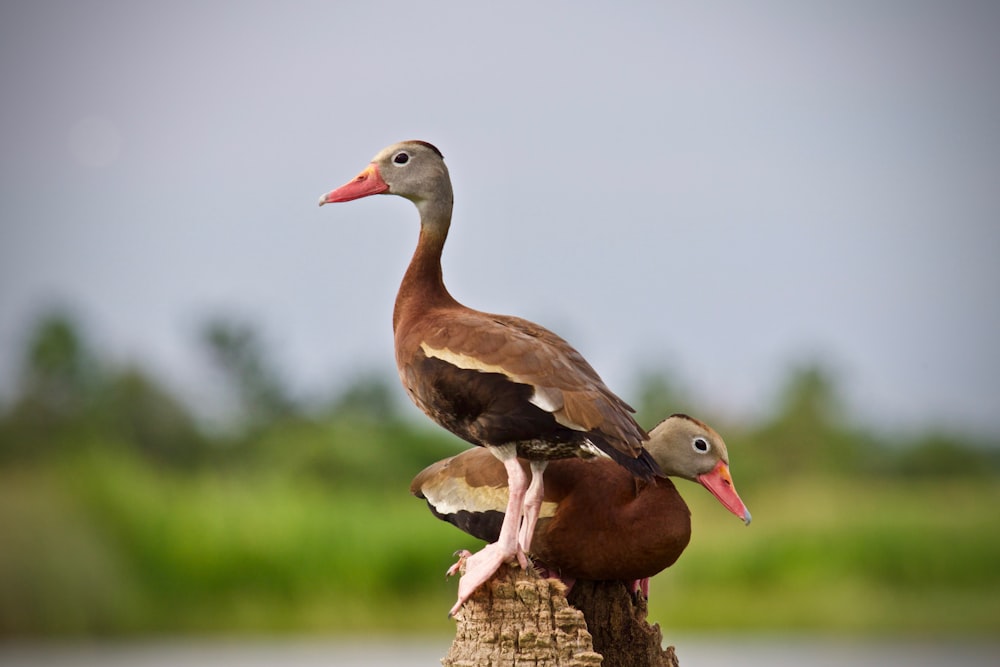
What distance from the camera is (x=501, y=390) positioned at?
173 inches

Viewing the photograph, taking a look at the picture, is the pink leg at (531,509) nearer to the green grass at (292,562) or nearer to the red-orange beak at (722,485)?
the red-orange beak at (722,485)

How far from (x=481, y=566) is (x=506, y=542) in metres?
0.13

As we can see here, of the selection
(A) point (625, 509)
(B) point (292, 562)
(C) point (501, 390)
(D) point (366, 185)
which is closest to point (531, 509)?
(A) point (625, 509)

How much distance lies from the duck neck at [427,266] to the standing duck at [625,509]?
2.49ft

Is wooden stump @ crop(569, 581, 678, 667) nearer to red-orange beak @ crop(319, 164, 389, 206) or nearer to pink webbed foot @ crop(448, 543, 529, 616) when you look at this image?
pink webbed foot @ crop(448, 543, 529, 616)

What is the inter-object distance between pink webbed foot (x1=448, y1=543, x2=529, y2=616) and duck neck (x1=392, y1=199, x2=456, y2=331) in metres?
0.89

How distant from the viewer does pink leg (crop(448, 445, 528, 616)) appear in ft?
14.7

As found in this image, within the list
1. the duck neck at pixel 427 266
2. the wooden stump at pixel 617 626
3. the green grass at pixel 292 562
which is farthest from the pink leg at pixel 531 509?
the green grass at pixel 292 562

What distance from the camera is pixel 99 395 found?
2002cm

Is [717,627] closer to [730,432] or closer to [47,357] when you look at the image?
[730,432]

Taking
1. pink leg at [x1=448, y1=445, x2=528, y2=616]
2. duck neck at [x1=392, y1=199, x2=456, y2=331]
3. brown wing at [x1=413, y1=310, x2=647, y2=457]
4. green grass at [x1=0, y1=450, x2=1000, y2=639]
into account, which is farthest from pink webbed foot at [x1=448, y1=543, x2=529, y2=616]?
green grass at [x1=0, y1=450, x2=1000, y2=639]

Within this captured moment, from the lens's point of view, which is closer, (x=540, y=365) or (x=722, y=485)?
(x=540, y=365)

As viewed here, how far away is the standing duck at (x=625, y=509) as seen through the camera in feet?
15.0

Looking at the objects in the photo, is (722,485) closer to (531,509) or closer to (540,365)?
(531,509)
